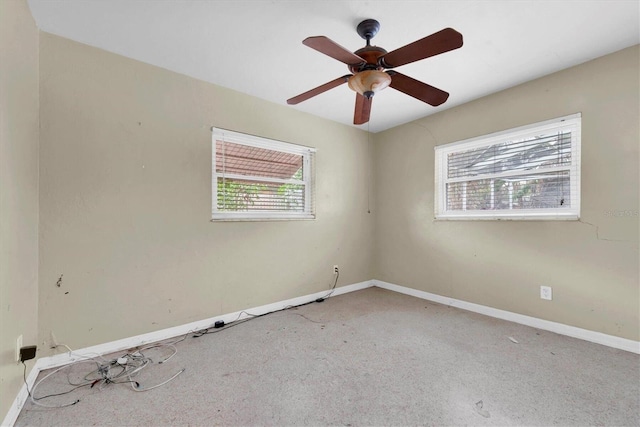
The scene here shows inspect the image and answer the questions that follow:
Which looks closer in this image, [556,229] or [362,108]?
[362,108]

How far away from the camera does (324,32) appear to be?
1.89 metres

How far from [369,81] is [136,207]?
2.04 m

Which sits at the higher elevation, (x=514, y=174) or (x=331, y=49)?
(x=331, y=49)

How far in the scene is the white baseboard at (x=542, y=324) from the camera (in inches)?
82.0

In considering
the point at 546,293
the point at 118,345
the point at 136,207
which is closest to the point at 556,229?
the point at 546,293

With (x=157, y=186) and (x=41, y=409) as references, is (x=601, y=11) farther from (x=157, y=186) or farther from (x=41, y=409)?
(x=41, y=409)

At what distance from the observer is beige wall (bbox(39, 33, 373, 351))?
191 cm

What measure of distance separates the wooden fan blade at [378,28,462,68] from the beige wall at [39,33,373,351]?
5.71 ft

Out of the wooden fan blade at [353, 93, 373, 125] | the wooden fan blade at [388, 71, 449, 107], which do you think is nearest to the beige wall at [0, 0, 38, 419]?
the wooden fan blade at [353, 93, 373, 125]

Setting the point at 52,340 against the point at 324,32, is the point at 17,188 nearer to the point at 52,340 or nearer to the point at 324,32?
the point at 52,340

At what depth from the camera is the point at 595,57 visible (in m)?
2.19

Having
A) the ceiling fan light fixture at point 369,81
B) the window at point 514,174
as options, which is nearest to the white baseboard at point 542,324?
the window at point 514,174

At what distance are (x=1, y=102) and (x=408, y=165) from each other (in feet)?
11.8

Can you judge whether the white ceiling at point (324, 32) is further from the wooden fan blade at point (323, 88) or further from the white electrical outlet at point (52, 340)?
the white electrical outlet at point (52, 340)
